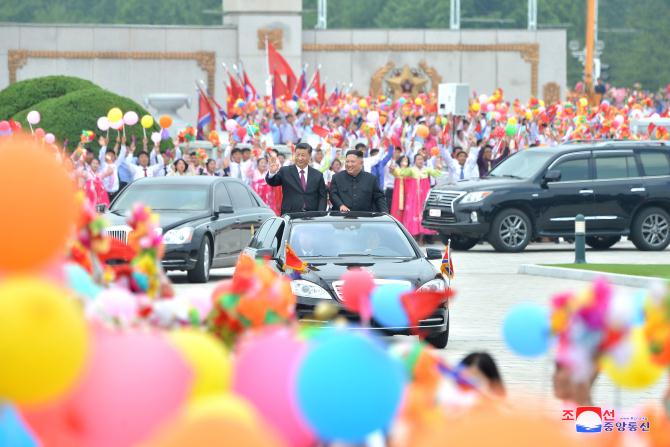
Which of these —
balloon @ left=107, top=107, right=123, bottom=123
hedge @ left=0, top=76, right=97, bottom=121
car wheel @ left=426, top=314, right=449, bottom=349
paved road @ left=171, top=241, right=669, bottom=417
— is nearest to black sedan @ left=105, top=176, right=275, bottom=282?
paved road @ left=171, top=241, right=669, bottom=417

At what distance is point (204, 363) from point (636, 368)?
0.69 meters

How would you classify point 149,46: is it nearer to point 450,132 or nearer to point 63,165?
point 450,132

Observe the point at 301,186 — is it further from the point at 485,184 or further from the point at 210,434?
the point at 210,434

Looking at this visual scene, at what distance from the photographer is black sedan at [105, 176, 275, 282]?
2036cm

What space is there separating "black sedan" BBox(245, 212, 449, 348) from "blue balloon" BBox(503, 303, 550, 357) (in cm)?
1025

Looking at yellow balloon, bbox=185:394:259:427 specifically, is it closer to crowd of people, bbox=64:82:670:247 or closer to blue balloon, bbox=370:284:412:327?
blue balloon, bbox=370:284:412:327

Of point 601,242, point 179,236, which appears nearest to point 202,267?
point 179,236

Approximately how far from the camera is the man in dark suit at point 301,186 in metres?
18.8

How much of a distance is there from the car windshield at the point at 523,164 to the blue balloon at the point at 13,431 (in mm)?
25236

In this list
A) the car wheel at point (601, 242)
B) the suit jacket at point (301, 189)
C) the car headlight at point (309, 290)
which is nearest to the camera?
the car headlight at point (309, 290)

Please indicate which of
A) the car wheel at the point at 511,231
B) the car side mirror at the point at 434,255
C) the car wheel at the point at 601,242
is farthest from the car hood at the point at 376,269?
the car wheel at the point at 601,242

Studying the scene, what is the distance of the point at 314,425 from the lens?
236cm

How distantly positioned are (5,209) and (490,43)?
5110 cm

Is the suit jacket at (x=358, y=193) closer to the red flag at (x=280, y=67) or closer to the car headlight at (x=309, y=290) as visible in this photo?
the car headlight at (x=309, y=290)
